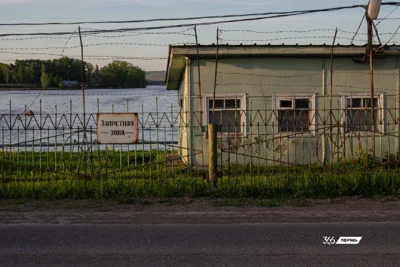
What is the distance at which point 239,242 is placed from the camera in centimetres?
799

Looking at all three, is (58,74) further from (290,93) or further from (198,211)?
(198,211)

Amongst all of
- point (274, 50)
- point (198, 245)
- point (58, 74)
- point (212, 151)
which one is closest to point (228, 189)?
point (212, 151)

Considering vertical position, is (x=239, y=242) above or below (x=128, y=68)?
below

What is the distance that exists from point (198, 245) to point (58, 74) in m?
20.0

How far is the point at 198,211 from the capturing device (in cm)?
1060

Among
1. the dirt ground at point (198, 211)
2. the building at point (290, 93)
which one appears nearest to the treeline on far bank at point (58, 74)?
the building at point (290, 93)

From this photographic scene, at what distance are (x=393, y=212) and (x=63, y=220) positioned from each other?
5106 mm

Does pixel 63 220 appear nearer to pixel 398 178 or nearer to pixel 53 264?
pixel 53 264

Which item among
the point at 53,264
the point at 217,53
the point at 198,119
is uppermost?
the point at 217,53

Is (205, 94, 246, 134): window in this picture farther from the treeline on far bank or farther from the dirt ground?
the treeline on far bank

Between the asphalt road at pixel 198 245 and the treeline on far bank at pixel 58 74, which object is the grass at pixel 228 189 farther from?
the treeline on far bank at pixel 58 74

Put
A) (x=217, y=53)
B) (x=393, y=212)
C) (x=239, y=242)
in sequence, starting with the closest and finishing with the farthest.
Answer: (x=239, y=242) → (x=393, y=212) → (x=217, y=53)

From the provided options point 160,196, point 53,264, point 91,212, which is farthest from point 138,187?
point 53,264

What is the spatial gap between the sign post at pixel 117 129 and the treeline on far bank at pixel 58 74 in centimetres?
1234
